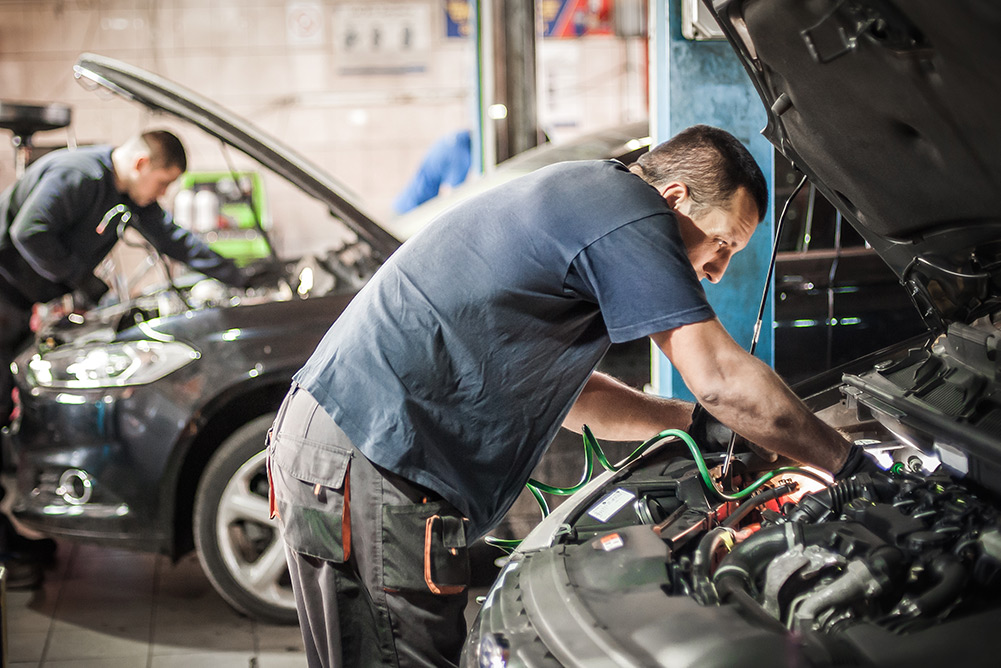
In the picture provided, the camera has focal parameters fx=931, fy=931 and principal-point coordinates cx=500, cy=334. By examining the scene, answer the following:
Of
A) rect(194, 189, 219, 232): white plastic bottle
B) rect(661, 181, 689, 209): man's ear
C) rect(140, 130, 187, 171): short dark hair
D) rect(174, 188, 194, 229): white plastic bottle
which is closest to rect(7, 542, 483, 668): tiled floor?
rect(661, 181, 689, 209): man's ear

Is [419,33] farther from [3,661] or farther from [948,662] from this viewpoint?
[948,662]

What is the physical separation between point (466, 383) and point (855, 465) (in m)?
0.69

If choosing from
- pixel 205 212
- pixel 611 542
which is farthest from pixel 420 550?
pixel 205 212

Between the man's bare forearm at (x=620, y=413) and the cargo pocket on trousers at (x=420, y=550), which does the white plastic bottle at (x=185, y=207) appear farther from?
the cargo pocket on trousers at (x=420, y=550)

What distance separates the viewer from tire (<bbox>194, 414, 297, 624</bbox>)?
304cm

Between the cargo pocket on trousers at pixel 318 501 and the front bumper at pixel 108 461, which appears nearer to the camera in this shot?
the cargo pocket on trousers at pixel 318 501

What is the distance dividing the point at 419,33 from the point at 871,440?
29.7 ft

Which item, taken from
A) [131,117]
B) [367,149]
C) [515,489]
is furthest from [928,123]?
[131,117]

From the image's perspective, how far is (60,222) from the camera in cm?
366

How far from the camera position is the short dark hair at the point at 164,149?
12.3 ft

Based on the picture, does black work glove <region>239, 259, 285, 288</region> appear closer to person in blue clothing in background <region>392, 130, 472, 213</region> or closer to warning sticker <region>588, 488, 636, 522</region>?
warning sticker <region>588, 488, 636, 522</region>

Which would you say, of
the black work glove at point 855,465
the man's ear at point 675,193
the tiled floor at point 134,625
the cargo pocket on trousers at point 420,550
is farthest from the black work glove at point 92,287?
the black work glove at point 855,465

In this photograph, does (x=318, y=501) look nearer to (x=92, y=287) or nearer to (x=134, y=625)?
(x=134, y=625)

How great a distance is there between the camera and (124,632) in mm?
3139
